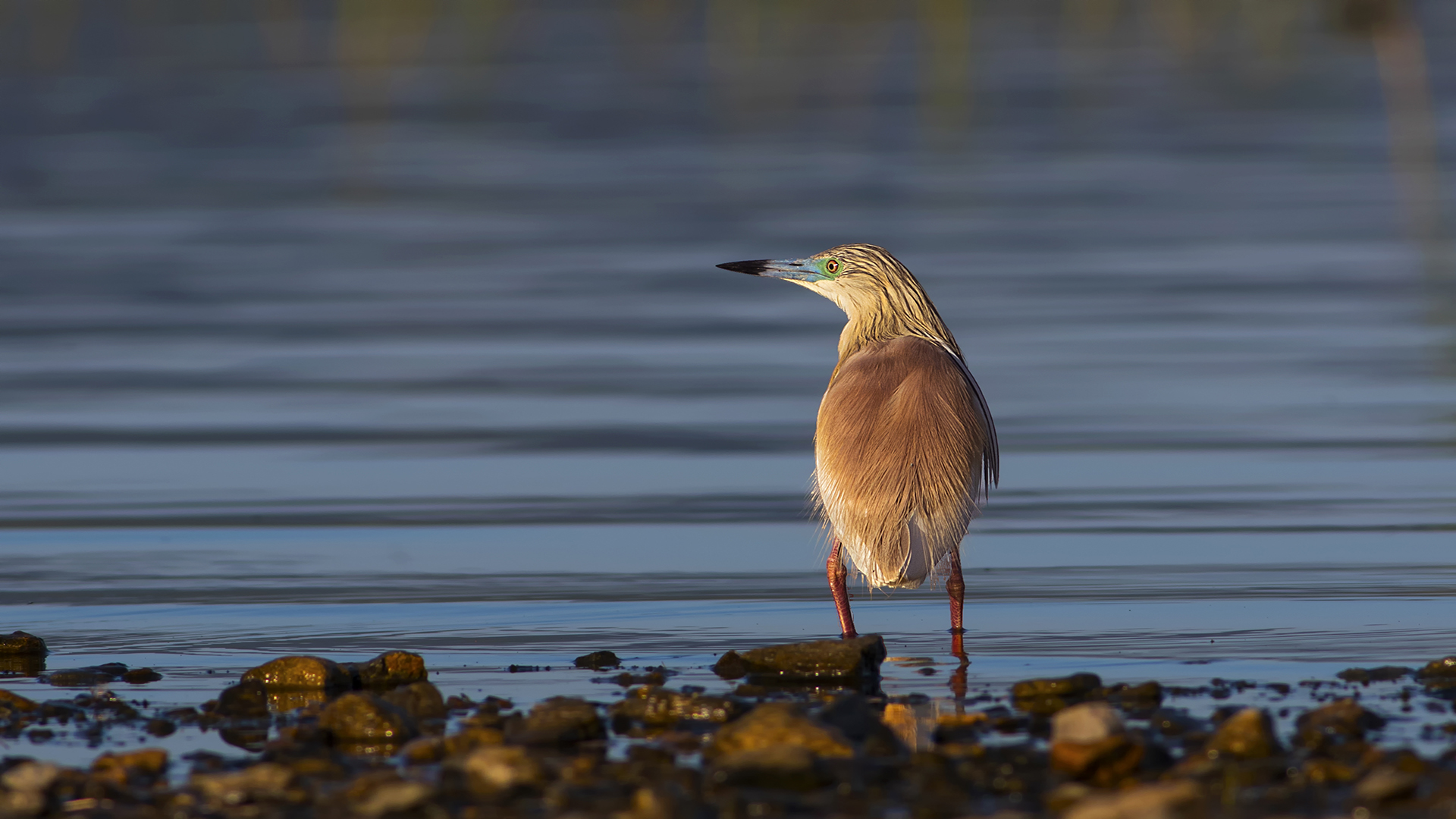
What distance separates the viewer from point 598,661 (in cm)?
783

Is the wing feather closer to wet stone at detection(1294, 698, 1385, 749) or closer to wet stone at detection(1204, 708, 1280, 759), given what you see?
wet stone at detection(1294, 698, 1385, 749)

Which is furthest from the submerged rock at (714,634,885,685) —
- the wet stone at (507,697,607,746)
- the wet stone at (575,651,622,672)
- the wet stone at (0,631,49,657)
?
the wet stone at (0,631,49,657)

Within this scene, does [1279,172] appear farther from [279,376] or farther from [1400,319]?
[279,376]

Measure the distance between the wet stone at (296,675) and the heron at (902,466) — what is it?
1783mm

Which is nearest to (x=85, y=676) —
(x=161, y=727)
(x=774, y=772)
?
(x=161, y=727)

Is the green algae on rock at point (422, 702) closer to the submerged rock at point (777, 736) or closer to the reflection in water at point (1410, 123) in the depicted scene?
the submerged rock at point (777, 736)

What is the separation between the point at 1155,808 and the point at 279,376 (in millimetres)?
10212

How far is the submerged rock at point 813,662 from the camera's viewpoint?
295 inches

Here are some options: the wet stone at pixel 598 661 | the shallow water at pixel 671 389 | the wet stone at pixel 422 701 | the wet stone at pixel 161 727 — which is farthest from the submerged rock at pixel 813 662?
the wet stone at pixel 161 727

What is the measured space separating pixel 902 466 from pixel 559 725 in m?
2.06

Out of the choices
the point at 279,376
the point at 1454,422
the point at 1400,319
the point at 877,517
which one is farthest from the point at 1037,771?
the point at 1400,319

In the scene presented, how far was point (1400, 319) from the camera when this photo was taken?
15875 millimetres

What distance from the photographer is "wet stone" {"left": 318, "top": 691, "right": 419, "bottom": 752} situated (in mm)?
6582

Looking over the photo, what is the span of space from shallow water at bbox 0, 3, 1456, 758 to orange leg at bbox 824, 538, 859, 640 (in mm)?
225
